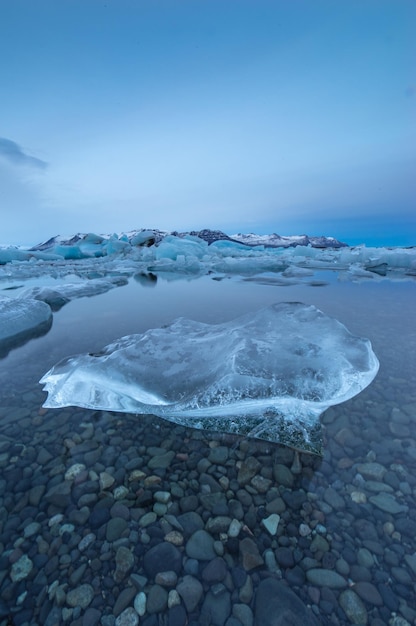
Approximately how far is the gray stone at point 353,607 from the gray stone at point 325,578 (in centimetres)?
3

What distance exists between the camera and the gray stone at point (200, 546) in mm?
1276

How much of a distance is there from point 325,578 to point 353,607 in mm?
117

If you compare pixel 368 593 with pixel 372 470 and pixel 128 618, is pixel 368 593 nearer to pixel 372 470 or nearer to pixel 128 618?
pixel 372 470

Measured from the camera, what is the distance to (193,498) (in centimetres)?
157

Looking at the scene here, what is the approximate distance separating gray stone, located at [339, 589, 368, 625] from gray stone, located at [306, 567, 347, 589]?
29 mm

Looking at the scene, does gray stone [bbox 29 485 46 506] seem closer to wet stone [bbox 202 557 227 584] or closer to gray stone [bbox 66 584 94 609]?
gray stone [bbox 66 584 94 609]

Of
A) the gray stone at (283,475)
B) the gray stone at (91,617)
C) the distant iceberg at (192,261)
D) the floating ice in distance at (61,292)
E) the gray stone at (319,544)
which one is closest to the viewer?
the gray stone at (91,617)

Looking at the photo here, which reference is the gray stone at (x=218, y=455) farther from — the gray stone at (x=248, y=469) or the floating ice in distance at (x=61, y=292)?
the floating ice in distance at (x=61, y=292)

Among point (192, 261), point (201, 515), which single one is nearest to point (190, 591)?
point (201, 515)

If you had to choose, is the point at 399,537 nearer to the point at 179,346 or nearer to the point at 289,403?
the point at 289,403

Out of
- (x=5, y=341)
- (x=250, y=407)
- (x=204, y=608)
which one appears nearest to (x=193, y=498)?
(x=204, y=608)

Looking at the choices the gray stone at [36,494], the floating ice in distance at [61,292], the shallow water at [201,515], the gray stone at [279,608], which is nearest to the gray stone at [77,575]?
the shallow water at [201,515]

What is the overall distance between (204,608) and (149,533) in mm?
405

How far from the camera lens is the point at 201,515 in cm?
147
